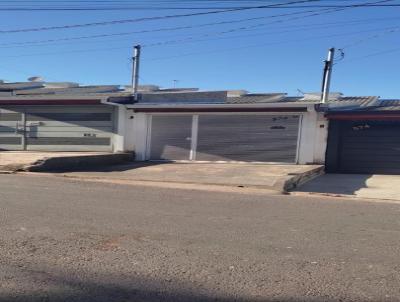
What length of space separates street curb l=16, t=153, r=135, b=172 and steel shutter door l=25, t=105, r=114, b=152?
7.43 ft

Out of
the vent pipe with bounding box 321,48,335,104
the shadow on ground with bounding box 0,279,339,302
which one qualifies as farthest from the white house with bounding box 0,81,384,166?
the shadow on ground with bounding box 0,279,339,302

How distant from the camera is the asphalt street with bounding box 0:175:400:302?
4.60m

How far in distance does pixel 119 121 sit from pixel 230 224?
582 inches

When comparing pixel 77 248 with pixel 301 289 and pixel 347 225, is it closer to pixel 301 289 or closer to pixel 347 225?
pixel 301 289

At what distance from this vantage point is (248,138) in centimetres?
2078

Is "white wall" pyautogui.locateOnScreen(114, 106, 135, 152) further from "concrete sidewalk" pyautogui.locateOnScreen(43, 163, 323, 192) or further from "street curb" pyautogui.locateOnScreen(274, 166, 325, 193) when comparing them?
"street curb" pyautogui.locateOnScreen(274, 166, 325, 193)

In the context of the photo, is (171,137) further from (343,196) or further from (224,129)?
(343,196)

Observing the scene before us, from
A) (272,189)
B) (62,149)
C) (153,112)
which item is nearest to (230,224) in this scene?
(272,189)

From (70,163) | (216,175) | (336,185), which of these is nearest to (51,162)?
(70,163)

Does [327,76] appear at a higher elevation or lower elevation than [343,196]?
higher

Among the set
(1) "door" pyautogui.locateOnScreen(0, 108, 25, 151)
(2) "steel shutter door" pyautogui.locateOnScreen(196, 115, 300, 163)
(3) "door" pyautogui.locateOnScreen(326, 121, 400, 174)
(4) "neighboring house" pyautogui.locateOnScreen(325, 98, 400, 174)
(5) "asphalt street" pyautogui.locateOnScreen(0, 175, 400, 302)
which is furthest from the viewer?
(1) "door" pyautogui.locateOnScreen(0, 108, 25, 151)

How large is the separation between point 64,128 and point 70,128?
11.1 inches

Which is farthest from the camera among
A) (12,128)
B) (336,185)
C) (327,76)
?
(12,128)

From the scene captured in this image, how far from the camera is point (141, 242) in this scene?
20.8 ft
